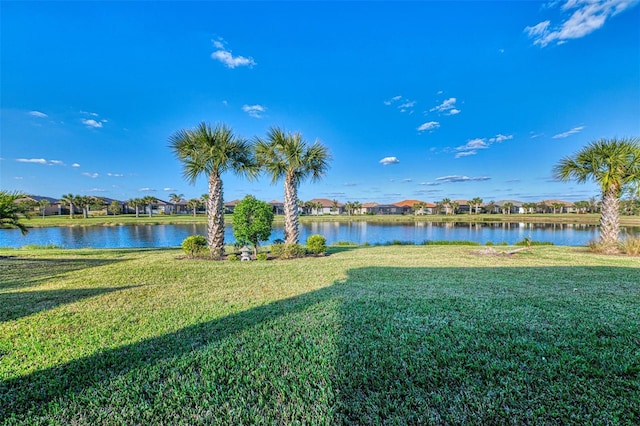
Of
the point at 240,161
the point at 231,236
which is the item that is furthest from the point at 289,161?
the point at 231,236

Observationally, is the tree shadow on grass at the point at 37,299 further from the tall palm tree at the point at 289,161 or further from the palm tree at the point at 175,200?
the palm tree at the point at 175,200

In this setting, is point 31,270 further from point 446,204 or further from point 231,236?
point 446,204

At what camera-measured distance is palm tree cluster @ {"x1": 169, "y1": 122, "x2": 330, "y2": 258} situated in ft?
36.1

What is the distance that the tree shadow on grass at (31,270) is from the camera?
6611 millimetres

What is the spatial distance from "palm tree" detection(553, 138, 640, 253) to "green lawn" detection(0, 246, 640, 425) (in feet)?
24.6

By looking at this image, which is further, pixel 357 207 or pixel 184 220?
pixel 357 207

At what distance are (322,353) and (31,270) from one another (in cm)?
946

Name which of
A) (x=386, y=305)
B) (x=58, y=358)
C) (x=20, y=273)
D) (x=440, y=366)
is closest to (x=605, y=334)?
(x=440, y=366)

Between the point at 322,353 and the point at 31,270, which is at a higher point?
the point at 31,270

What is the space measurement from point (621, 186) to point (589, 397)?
1422cm

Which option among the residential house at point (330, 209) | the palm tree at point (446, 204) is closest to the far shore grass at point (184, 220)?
the palm tree at point (446, 204)

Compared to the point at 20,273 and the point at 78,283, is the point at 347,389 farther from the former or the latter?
the point at 20,273

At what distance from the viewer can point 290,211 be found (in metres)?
12.5

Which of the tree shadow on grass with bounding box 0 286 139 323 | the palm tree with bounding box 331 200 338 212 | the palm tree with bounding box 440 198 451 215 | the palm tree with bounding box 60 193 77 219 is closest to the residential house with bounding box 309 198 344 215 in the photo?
the palm tree with bounding box 331 200 338 212
